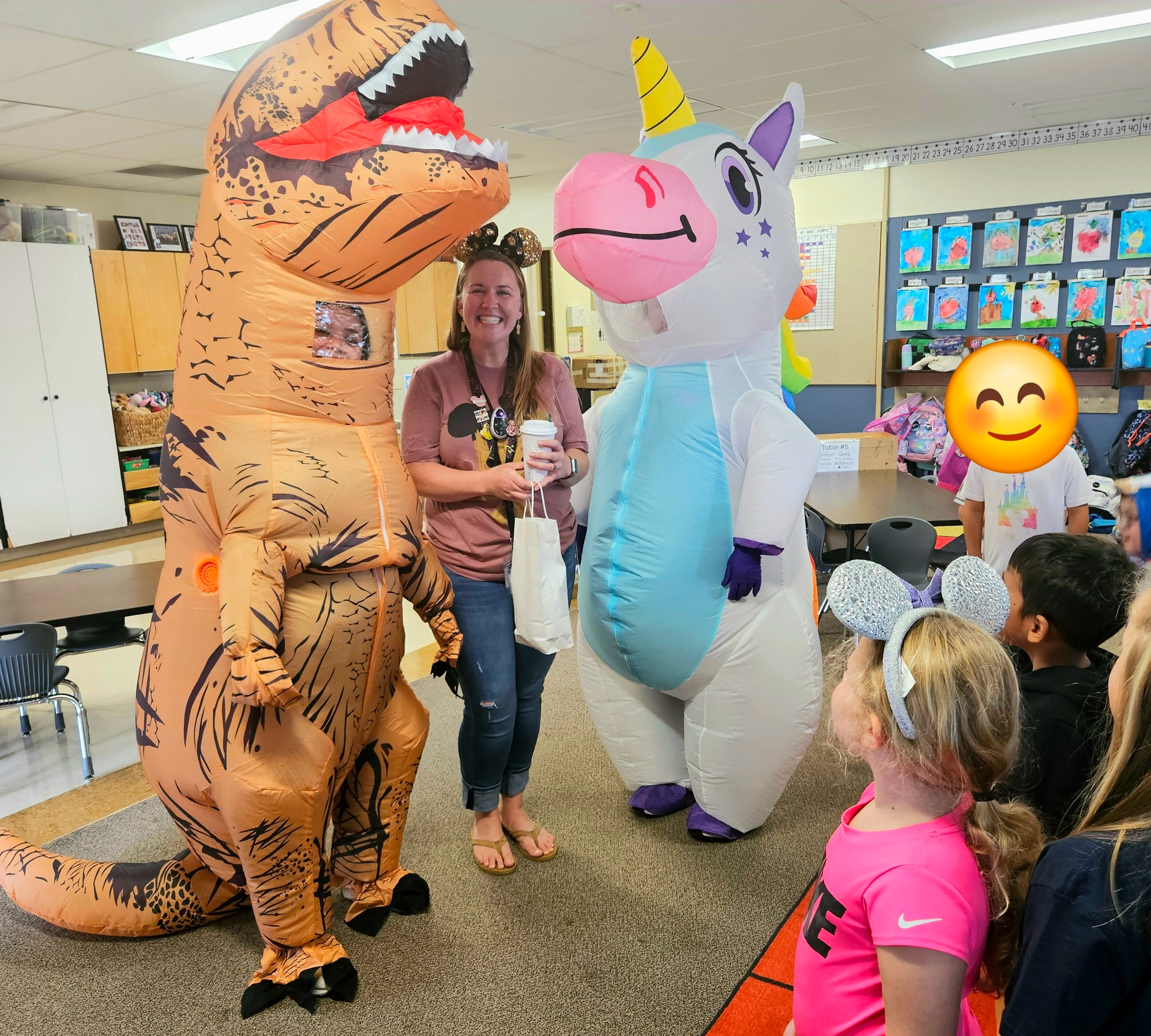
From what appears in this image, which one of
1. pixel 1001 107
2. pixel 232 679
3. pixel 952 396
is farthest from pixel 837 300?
pixel 232 679

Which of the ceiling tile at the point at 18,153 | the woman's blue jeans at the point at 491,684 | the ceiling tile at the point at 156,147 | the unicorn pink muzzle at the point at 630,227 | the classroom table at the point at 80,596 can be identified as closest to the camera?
the unicorn pink muzzle at the point at 630,227

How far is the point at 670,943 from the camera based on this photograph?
205cm

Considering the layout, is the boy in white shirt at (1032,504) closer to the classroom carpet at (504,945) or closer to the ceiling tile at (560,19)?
the classroom carpet at (504,945)

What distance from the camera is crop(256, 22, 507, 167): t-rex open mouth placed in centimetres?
156

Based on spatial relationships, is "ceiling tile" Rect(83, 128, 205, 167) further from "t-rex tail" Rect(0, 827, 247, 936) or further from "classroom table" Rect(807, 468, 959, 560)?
"t-rex tail" Rect(0, 827, 247, 936)

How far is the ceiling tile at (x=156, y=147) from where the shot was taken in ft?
17.7

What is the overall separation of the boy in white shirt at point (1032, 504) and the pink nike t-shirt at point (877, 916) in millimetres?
2127

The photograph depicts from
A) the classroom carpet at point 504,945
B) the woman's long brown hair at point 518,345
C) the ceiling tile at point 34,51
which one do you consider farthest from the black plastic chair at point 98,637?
the ceiling tile at point 34,51

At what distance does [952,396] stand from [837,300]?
17.6 feet

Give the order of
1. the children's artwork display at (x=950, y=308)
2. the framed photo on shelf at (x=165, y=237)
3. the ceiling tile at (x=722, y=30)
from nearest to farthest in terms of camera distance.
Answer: the ceiling tile at (x=722, y=30), the children's artwork display at (x=950, y=308), the framed photo on shelf at (x=165, y=237)

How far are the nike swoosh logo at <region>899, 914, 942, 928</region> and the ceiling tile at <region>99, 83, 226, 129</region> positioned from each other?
15.1 ft

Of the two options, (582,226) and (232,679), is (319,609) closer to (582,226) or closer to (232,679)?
(232,679)

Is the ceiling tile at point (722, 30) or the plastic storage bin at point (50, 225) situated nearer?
the ceiling tile at point (722, 30)

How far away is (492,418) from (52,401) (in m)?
5.65
